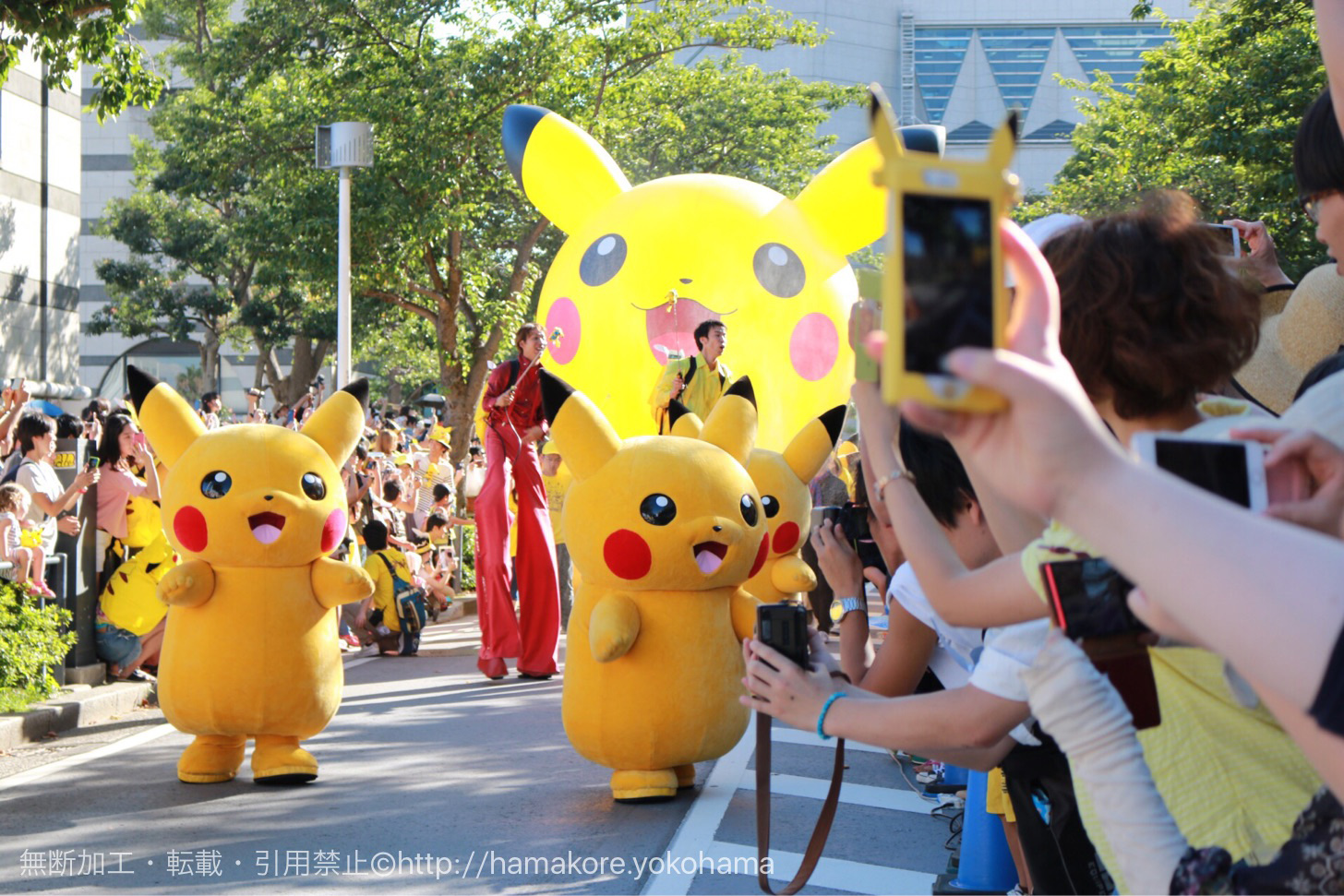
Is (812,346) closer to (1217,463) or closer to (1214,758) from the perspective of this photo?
(1214,758)

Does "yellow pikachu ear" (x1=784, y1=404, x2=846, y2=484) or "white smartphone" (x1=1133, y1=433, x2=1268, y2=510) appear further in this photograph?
"yellow pikachu ear" (x1=784, y1=404, x2=846, y2=484)

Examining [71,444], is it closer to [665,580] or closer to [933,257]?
[665,580]

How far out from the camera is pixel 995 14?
80000 mm

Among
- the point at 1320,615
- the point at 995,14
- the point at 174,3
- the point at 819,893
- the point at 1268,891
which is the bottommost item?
the point at 819,893

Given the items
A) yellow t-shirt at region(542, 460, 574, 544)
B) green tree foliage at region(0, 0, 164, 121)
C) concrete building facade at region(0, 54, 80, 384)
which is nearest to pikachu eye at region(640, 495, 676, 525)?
yellow t-shirt at region(542, 460, 574, 544)

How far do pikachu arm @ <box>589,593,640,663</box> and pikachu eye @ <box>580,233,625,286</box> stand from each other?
480 cm

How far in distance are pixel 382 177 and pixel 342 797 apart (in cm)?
1379

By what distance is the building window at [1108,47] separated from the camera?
258ft

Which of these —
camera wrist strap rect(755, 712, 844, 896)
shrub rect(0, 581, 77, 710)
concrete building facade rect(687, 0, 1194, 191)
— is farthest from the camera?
concrete building facade rect(687, 0, 1194, 191)

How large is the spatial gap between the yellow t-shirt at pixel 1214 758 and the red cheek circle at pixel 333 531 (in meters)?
4.72

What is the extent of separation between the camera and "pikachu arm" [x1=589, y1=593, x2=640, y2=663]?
18.6 ft

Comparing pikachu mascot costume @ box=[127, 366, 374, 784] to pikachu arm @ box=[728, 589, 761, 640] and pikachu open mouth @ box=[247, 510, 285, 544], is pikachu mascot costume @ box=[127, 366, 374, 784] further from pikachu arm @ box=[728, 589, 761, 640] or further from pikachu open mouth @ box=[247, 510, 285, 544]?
pikachu arm @ box=[728, 589, 761, 640]

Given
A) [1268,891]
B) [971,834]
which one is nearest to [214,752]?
[971,834]

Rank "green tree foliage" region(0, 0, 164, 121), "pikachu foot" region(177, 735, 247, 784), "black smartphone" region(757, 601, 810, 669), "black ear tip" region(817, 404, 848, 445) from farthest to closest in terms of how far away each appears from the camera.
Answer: "green tree foliage" region(0, 0, 164, 121) < "black ear tip" region(817, 404, 848, 445) < "pikachu foot" region(177, 735, 247, 784) < "black smartphone" region(757, 601, 810, 669)
